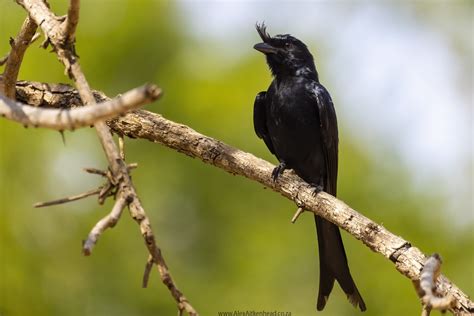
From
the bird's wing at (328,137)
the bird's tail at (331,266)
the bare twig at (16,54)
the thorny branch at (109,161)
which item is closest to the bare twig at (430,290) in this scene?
the thorny branch at (109,161)

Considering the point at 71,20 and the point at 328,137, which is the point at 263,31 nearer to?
the point at 328,137

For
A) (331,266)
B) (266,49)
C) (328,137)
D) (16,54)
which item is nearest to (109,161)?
(16,54)

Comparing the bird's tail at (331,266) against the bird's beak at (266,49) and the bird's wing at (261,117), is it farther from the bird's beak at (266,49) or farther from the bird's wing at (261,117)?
the bird's beak at (266,49)

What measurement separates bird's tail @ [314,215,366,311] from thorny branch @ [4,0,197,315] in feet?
7.65

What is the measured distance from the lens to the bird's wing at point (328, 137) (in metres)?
5.45

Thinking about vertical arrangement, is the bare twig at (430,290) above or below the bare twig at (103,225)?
above

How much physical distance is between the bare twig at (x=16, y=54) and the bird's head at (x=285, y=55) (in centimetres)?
214

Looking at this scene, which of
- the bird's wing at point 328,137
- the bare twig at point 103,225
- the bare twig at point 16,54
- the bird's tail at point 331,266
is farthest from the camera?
the bird's wing at point 328,137

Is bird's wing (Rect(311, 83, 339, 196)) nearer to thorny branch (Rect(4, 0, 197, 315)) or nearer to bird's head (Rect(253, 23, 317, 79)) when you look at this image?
bird's head (Rect(253, 23, 317, 79))

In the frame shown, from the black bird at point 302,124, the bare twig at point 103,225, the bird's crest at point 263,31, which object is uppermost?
the bird's crest at point 263,31

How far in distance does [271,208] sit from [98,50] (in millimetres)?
2801

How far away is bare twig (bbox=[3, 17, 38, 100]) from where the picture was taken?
3.97 meters

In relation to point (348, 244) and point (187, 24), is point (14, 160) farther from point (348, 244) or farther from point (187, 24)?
point (348, 244)

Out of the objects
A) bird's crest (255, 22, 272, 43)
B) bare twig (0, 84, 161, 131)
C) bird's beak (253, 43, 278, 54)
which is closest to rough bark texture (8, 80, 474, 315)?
bare twig (0, 84, 161, 131)
